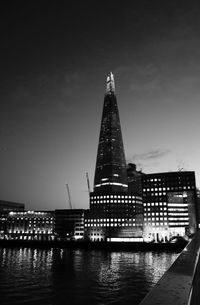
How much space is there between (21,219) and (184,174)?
4367 inches

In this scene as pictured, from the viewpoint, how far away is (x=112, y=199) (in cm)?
16462

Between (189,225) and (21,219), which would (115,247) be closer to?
(189,225)

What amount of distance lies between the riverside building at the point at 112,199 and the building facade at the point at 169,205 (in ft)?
23.7

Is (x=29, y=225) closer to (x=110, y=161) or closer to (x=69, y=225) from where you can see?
(x=69, y=225)

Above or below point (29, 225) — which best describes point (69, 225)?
above

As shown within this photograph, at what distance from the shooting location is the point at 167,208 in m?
160

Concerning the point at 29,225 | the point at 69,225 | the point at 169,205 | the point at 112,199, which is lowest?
the point at 29,225

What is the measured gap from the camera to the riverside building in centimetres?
15552

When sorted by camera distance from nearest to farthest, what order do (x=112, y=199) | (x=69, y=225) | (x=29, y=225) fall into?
(x=112, y=199) < (x=69, y=225) < (x=29, y=225)

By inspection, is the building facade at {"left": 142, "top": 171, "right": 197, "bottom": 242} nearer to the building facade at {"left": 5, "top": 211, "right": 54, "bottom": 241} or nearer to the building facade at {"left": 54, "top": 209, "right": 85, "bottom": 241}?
the building facade at {"left": 54, "top": 209, "right": 85, "bottom": 241}

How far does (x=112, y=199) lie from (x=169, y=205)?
33.2m

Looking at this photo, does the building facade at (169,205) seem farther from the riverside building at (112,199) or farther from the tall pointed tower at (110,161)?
the tall pointed tower at (110,161)

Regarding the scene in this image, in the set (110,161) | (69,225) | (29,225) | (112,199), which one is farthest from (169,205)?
(29,225)

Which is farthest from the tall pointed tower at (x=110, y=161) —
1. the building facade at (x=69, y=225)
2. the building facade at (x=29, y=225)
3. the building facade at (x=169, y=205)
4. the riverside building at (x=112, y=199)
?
the building facade at (x=29, y=225)
